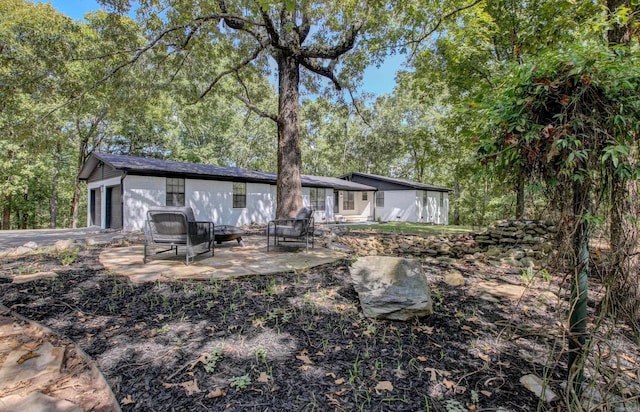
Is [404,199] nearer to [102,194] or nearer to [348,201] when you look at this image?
[348,201]

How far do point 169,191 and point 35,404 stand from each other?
39.8ft

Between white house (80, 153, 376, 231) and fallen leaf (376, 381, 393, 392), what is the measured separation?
1204 cm

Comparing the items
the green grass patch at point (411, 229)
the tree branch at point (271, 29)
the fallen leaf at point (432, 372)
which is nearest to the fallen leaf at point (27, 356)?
the fallen leaf at point (432, 372)

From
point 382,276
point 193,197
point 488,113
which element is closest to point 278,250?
point 382,276

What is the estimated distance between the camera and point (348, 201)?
73.5 feet

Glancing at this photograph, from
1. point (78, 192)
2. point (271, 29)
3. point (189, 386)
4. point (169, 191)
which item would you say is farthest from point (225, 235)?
point (78, 192)

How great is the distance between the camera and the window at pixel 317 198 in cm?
1870

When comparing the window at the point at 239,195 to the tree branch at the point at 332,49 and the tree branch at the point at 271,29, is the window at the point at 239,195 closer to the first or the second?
the tree branch at the point at 332,49

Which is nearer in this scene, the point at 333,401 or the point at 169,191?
the point at 333,401

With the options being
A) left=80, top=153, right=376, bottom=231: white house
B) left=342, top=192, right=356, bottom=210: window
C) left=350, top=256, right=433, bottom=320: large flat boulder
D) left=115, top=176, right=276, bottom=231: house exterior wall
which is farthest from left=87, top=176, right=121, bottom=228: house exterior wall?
left=342, top=192, right=356, bottom=210: window

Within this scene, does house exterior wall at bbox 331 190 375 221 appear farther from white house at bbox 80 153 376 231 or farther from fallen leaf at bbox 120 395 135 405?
fallen leaf at bbox 120 395 135 405

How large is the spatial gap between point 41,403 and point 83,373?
29 cm

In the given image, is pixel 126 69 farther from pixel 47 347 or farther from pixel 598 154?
pixel 598 154

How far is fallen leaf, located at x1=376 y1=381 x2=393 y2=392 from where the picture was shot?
210 cm
